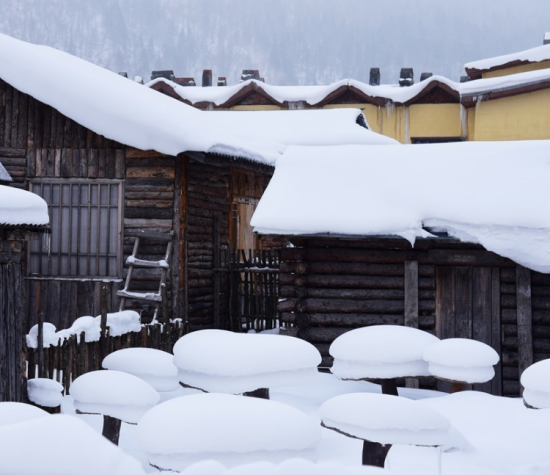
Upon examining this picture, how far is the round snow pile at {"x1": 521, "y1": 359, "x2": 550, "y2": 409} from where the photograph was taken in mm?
6074

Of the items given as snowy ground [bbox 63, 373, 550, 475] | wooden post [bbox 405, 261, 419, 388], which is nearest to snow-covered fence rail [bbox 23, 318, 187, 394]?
snowy ground [bbox 63, 373, 550, 475]

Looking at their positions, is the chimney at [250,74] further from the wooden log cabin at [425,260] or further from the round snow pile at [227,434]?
the round snow pile at [227,434]

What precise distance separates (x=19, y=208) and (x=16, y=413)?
3.04m

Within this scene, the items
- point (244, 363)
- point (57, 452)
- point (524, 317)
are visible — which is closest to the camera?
point (57, 452)

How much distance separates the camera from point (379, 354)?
24.9ft

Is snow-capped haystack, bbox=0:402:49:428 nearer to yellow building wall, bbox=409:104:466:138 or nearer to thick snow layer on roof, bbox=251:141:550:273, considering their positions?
thick snow layer on roof, bbox=251:141:550:273

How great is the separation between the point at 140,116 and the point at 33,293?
343 cm

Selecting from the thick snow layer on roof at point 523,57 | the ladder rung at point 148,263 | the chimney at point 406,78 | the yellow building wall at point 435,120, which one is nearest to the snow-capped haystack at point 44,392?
the ladder rung at point 148,263

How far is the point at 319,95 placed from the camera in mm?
24484

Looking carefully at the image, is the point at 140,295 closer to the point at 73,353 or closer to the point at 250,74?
the point at 73,353

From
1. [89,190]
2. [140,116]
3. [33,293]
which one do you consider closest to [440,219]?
[140,116]

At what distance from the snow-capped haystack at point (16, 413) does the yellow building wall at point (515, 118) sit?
58.4 feet

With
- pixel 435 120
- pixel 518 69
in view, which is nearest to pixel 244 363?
pixel 518 69

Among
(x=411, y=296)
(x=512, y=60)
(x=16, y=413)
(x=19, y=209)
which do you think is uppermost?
(x=512, y=60)
